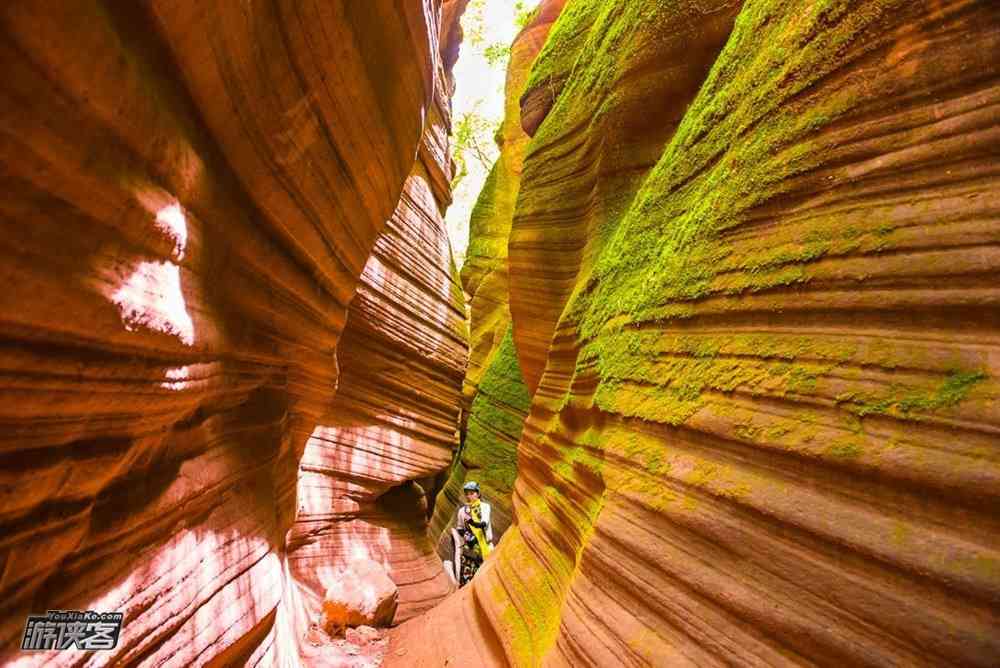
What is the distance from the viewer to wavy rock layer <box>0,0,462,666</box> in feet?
3.97

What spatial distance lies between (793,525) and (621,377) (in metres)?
1.35

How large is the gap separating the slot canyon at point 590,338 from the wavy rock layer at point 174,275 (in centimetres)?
1

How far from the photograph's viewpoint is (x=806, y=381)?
1689mm

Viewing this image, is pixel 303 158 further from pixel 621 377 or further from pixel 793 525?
pixel 793 525

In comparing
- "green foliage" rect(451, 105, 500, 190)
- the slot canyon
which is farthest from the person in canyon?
"green foliage" rect(451, 105, 500, 190)

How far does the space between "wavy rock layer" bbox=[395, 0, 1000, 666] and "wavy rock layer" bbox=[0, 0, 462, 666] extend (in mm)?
1884

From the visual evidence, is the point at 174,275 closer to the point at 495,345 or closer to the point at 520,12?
the point at 495,345

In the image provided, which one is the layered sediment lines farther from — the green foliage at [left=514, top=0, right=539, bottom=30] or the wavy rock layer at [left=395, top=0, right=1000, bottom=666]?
the green foliage at [left=514, top=0, right=539, bottom=30]

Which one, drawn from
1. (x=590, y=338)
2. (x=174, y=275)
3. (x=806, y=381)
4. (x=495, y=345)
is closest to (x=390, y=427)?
(x=590, y=338)

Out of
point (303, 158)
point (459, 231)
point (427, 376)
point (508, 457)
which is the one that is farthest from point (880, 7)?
point (459, 231)

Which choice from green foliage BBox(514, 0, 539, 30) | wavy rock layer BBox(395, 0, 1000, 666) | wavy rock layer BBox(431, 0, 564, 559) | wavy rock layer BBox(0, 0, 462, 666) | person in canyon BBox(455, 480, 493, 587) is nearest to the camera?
wavy rock layer BBox(0, 0, 462, 666)

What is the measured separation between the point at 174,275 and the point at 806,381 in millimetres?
2372

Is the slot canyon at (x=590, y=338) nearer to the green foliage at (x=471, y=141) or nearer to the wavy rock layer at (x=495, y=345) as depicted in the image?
the wavy rock layer at (x=495, y=345)

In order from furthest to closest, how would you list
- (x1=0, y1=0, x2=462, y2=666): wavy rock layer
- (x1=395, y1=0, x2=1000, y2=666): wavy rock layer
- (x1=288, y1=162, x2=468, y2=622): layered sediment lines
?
(x1=288, y1=162, x2=468, y2=622): layered sediment lines
(x1=395, y1=0, x2=1000, y2=666): wavy rock layer
(x1=0, y1=0, x2=462, y2=666): wavy rock layer
